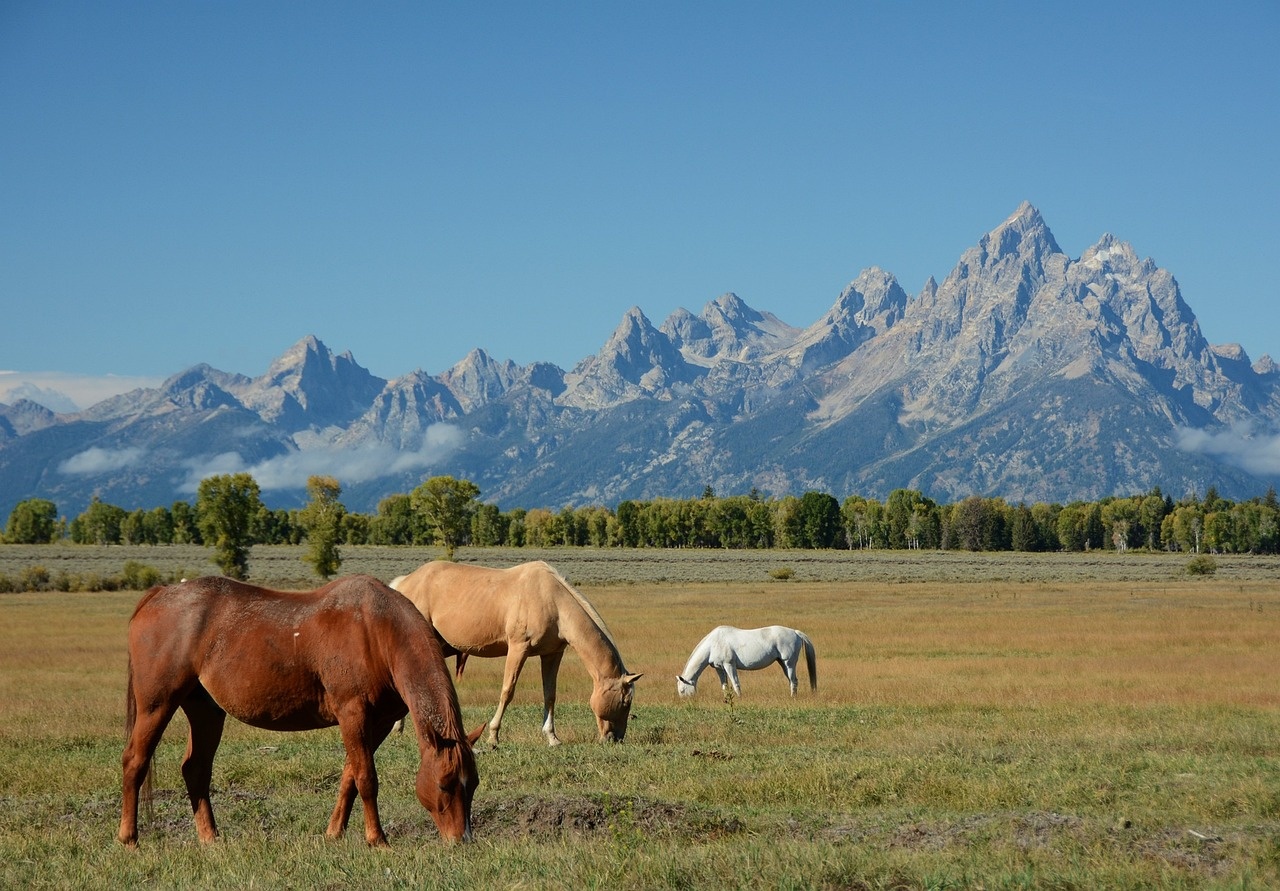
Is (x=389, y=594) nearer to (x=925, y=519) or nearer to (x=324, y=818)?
(x=324, y=818)

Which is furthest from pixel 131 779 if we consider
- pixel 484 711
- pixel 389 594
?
pixel 484 711

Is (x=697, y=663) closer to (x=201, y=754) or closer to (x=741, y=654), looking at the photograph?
(x=741, y=654)

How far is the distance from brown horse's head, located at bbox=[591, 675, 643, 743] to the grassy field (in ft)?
1.18

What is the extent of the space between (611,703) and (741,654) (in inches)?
316

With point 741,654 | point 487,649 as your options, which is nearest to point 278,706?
point 487,649

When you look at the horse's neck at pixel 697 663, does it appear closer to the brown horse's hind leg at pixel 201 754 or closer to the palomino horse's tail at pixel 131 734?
the brown horse's hind leg at pixel 201 754

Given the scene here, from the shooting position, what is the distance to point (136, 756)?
32.7ft

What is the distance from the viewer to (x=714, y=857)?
8211 millimetres

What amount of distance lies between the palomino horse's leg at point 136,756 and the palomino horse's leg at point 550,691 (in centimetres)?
A: 709

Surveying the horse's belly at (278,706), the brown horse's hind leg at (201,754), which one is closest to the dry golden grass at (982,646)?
the brown horse's hind leg at (201,754)

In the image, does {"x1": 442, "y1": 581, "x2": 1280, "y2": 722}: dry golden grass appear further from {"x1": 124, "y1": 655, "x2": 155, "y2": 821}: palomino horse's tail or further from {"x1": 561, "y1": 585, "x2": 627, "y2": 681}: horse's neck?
{"x1": 124, "y1": 655, "x2": 155, "y2": 821}: palomino horse's tail

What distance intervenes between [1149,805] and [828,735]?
21.0ft

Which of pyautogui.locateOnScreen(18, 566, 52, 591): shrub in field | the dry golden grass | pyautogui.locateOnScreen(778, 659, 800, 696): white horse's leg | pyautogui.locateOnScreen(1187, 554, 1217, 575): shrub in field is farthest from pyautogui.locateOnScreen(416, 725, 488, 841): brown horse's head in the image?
pyautogui.locateOnScreen(1187, 554, 1217, 575): shrub in field

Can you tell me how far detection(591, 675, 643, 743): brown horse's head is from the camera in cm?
1616
